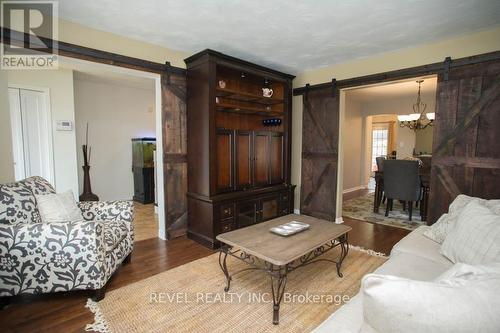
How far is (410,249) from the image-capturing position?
2.05m

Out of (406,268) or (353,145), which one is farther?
(353,145)

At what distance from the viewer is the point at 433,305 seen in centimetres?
74

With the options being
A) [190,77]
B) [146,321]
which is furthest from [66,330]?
[190,77]

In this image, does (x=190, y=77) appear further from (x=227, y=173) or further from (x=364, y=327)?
(x=364, y=327)

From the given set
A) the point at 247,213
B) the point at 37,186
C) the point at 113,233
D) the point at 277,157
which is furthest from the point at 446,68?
the point at 37,186

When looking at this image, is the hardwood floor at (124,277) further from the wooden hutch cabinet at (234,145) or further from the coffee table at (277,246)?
the coffee table at (277,246)

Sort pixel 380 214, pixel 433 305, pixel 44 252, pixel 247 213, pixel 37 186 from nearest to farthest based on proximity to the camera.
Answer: pixel 433 305 → pixel 44 252 → pixel 37 186 → pixel 247 213 → pixel 380 214

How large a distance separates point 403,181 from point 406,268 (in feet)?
10.2

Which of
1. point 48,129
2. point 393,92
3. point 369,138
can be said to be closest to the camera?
point 48,129

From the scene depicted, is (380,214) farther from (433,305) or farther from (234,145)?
(433,305)

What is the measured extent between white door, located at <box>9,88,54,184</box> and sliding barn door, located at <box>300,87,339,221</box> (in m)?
4.33

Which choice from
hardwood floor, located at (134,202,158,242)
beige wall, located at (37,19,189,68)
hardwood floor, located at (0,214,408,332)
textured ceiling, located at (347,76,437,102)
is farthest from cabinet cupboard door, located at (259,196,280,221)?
textured ceiling, located at (347,76,437,102)

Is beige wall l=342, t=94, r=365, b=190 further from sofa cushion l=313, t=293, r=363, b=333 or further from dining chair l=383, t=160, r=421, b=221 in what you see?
sofa cushion l=313, t=293, r=363, b=333

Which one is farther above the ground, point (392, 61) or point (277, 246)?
point (392, 61)
